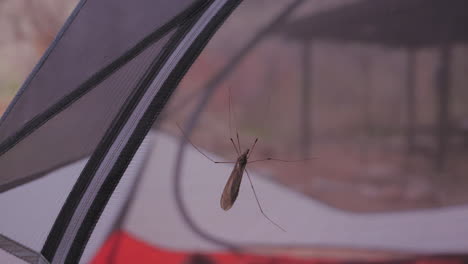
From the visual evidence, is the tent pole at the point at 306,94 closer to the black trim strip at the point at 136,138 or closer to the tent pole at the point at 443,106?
the tent pole at the point at 443,106

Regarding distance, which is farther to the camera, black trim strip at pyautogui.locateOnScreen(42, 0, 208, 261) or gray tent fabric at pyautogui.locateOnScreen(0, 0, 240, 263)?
black trim strip at pyautogui.locateOnScreen(42, 0, 208, 261)

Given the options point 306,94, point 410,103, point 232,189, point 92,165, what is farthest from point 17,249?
point 410,103

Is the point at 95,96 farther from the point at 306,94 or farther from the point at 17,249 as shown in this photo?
the point at 306,94

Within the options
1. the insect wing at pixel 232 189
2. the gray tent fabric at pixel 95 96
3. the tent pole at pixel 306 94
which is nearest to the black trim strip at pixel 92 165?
the gray tent fabric at pixel 95 96

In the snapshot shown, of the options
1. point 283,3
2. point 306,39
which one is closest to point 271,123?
point 306,39

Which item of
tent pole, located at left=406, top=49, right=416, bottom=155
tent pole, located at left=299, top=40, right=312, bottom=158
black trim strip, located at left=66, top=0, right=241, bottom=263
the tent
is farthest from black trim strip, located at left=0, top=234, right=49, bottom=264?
tent pole, located at left=406, top=49, right=416, bottom=155

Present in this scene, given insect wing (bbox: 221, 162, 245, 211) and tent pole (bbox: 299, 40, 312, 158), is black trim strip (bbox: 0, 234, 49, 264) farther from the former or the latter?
tent pole (bbox: 299, 40, 312, 158)

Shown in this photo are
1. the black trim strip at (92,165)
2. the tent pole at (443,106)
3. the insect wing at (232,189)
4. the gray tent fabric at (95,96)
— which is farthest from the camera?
the tent pole at (443,106)

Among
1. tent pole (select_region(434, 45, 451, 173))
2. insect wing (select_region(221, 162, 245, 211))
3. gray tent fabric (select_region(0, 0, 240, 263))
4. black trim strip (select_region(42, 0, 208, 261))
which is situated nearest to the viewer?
gray tent fabric (select_region(0, 0, 240, 263))

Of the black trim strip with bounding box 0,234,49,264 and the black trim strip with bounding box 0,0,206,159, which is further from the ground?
the black trim strip with bounding box 0,0,206,159
